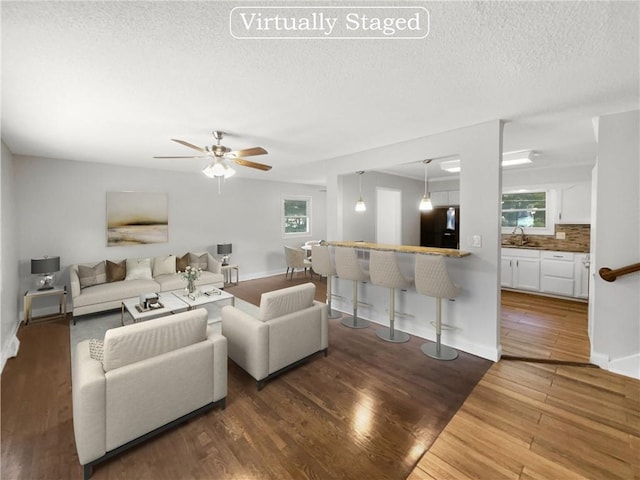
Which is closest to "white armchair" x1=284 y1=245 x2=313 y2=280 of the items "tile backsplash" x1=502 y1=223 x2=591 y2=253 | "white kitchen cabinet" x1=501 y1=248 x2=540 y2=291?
"white kitchen cabinet" x1=501 y1=248 x2=540 y2=291

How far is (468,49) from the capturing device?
5.31ft

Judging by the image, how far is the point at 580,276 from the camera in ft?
15.8

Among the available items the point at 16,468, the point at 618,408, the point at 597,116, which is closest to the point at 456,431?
the point at 618,408

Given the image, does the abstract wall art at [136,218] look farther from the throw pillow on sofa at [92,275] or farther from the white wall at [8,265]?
the white wall at [8,265]

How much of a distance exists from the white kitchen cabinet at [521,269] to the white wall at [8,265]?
295 inches

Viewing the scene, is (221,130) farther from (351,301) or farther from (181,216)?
(181,216)

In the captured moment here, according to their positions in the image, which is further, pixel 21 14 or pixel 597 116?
pixel 597 116

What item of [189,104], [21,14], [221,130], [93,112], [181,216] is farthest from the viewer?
[181,216]

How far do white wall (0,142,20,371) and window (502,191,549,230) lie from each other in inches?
318

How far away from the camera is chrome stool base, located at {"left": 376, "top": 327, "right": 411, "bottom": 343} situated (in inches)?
136

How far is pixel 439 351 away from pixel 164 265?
4.81m

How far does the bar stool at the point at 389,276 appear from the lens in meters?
3.28

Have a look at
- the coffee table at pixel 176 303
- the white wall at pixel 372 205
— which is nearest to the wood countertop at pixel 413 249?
the white wall at pixel 372 205

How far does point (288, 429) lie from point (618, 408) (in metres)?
2.55
